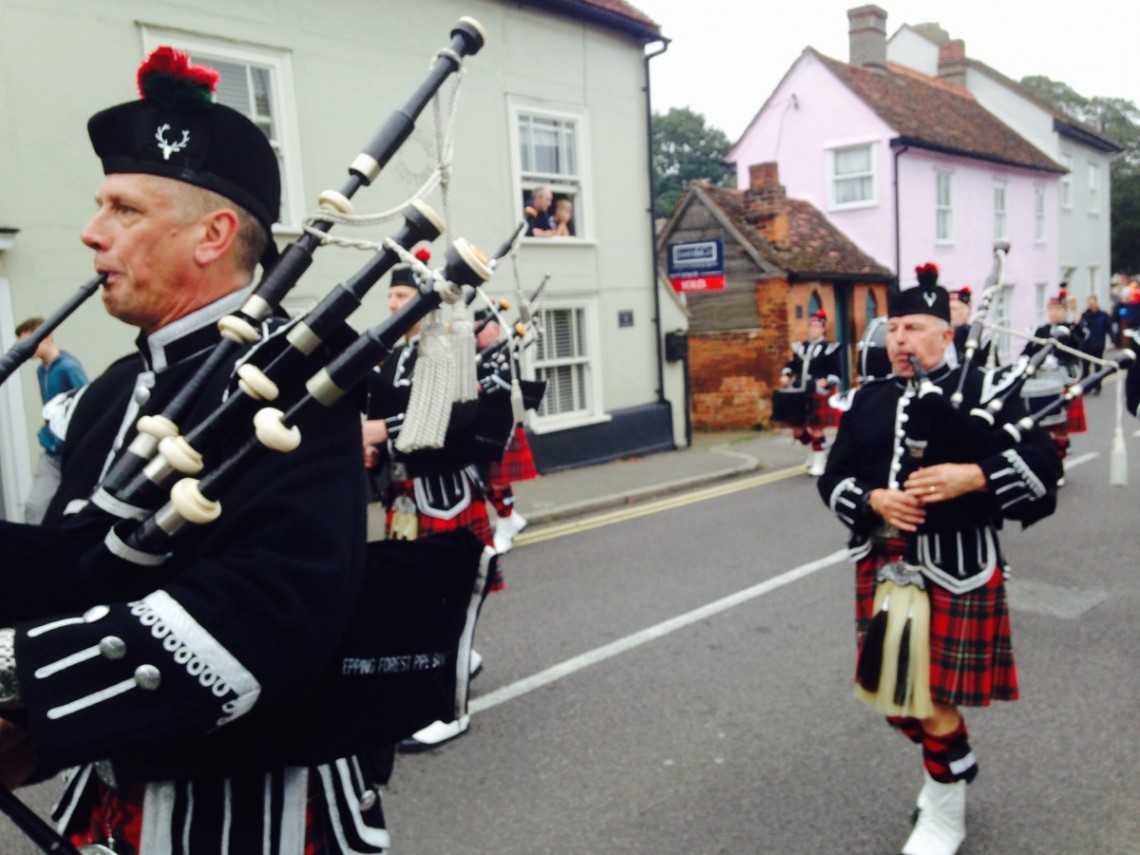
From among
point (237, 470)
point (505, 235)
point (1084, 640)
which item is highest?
point (505, 235)

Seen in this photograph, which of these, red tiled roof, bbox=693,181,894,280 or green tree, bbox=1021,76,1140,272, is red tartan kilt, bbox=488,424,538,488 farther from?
green tree, bbox=1021,76,1140,272

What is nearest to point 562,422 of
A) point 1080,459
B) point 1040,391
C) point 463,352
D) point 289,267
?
point 1040,391

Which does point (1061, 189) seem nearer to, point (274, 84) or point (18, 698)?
point (274, 84)

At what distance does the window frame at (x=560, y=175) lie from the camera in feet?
38.8

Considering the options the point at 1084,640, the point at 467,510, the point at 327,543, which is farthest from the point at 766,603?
the point at 327,543

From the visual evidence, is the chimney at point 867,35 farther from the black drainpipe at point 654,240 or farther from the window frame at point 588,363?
the window frame at point 588,363

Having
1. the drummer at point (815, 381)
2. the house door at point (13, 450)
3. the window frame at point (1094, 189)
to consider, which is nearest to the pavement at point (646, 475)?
the drummer at point (815, 381)

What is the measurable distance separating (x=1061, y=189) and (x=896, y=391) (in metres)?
30.1

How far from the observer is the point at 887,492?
10.8ft

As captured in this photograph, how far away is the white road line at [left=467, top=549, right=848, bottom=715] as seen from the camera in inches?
193

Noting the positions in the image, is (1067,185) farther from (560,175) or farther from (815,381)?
(560,175)

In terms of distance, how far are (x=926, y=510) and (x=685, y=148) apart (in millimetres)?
53822

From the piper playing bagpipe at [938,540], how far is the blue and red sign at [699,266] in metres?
11.6

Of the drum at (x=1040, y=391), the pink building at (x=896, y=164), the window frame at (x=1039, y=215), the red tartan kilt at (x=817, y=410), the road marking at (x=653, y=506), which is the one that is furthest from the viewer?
the window frame at (x=1039, y=215)
